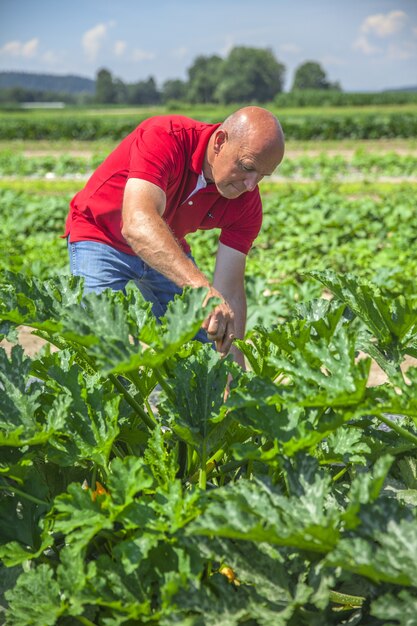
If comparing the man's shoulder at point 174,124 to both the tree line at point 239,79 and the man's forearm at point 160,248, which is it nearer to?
the man's forearm at point 160,248

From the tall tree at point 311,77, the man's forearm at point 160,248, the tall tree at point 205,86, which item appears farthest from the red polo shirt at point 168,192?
the tall tree at point 311,77

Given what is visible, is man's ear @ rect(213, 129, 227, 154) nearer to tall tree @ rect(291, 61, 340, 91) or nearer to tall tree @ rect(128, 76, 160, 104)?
tall tree @ rect(291, 61, 340, 91)

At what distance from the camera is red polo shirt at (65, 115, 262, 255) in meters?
3.23

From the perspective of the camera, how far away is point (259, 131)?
287 cm

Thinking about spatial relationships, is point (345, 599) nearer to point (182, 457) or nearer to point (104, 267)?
point (182, 457)

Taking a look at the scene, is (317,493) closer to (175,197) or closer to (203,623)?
(203,623)

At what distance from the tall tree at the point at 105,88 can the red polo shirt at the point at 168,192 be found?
148m

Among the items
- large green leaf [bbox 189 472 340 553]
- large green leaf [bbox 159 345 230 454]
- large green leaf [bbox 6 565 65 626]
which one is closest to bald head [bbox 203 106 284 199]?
large green leaf [bbox 159 345 230 454]

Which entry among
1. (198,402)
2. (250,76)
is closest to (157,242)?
(198,402)

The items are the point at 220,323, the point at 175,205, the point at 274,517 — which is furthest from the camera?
the point at 175,205

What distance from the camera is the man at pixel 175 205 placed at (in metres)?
2.80

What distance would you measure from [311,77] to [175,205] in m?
136

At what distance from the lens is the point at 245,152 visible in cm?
291

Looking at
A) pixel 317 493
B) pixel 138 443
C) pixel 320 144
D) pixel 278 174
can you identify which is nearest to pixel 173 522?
pixel 317 493
